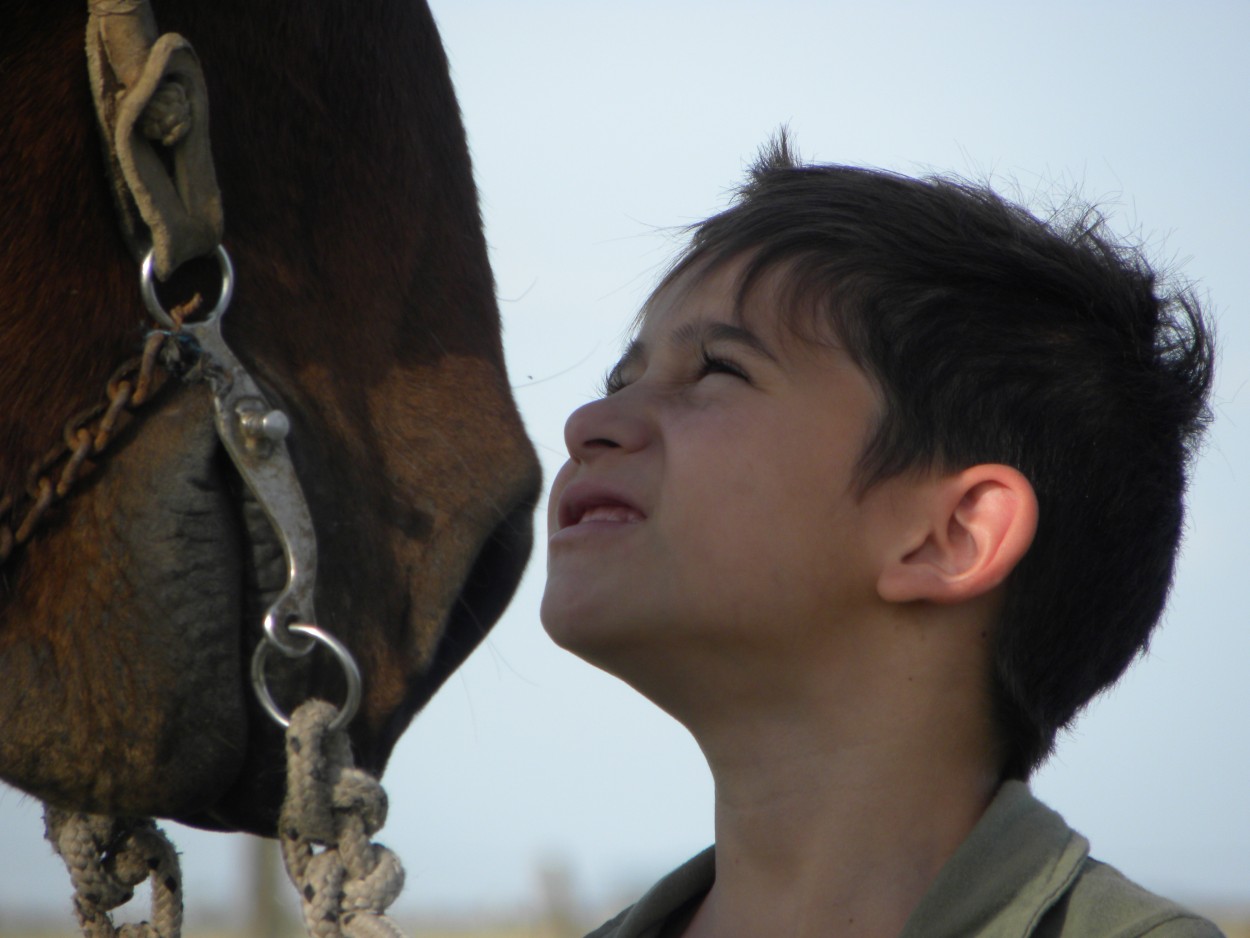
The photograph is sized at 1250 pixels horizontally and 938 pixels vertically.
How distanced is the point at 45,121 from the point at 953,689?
2.96 feet

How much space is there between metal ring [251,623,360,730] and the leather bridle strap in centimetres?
31

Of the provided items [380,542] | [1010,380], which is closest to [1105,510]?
[1010,380]

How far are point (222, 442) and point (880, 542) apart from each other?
56 cm

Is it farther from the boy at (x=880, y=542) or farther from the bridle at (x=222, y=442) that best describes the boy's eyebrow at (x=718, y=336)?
the bridle at (x=222, y=442)

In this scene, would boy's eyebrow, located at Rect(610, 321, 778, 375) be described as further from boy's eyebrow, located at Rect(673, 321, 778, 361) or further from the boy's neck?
the boy's neck

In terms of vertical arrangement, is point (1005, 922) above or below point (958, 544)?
below

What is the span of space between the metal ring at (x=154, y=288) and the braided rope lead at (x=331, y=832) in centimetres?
32

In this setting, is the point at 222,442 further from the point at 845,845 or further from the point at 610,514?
the point at 845,845

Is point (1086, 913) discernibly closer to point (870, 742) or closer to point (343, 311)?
point (870, 742)

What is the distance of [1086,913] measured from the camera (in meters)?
0.99

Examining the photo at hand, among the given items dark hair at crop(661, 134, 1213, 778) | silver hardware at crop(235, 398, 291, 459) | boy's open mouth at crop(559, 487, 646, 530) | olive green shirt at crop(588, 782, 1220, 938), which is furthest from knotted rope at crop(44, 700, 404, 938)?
dark hair at crop(661, 134, 1213, 778)

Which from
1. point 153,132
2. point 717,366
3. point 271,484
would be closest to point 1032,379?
point 717,366

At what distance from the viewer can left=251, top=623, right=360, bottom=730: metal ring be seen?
988mm

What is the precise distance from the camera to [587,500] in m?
1.19
